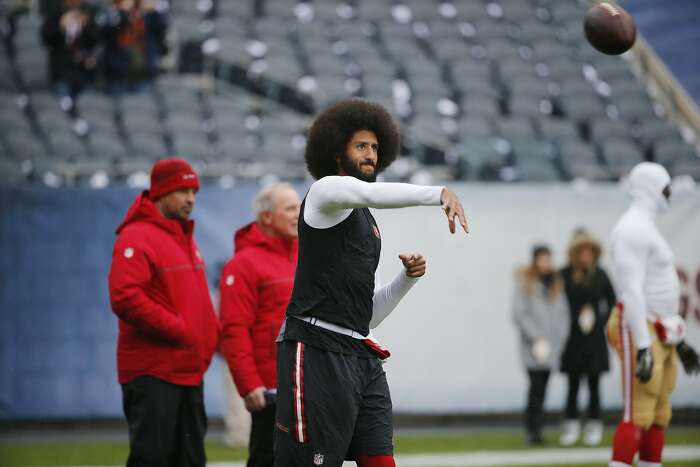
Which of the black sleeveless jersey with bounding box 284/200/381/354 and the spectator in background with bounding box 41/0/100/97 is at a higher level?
the spectator in background with bounding box 41/0/100/97

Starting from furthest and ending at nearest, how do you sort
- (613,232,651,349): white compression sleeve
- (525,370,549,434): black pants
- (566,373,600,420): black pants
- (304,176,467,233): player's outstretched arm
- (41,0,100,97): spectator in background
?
(41,0,100,97): spectator in background, (566,373,600,420): black pants, (525,370,549,434): black pants, (613,232,651,349): white compression sleeve, (304,176,467,233): player's outstretched arm

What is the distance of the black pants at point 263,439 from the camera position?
5238 millimetres

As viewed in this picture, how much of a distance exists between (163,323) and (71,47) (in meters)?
9.67

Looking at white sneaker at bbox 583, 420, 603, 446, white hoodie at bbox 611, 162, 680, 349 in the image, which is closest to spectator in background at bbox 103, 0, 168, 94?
white sneaker at bbox 583, 420, 603, 446

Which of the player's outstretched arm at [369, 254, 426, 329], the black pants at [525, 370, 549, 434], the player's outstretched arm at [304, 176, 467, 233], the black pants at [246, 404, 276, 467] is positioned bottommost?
the black pants at [525, 370, 549, 434]

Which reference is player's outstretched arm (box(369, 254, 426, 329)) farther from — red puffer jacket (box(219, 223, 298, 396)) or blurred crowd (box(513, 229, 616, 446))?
blurred crowd (box(513, 229, 616, 446))

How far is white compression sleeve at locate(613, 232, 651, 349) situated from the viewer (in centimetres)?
584

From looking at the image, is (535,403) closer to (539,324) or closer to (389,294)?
(539,324)

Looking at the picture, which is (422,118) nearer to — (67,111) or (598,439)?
(67,111)

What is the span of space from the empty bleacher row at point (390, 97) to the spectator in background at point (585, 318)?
298 cm

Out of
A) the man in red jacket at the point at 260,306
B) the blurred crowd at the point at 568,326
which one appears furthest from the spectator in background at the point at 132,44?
the man in red jacket at the point at 260,306

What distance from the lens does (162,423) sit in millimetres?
4926

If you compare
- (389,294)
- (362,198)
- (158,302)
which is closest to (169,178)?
(158,302)

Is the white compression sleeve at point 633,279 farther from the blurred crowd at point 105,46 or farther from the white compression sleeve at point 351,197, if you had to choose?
the blurred crowd at point 105,46
